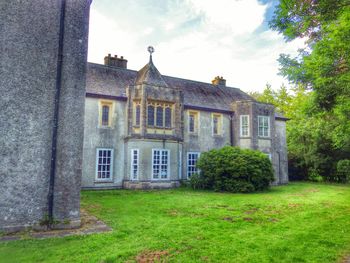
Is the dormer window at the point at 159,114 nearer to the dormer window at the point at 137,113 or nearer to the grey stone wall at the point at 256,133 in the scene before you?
the dormer window at the point at 137,113

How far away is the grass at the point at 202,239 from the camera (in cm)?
514

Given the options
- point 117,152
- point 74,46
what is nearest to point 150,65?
point 117,152

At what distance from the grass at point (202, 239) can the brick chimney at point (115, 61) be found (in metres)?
15.5

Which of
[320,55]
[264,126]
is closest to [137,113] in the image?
[264,126]

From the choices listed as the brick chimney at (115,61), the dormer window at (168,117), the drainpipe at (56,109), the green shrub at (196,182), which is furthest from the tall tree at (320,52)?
the brick chimney at (115,61)

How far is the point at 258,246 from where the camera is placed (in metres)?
5.82

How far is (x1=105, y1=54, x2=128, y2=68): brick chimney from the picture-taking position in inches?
861

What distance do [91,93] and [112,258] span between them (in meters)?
14.2

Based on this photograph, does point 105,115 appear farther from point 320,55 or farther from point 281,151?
point 281,151

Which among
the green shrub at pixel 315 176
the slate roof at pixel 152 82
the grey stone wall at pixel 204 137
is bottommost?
the green shrub at pixel 315 176

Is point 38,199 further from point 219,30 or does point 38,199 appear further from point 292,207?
point 219,30

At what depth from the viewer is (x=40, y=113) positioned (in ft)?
23.1

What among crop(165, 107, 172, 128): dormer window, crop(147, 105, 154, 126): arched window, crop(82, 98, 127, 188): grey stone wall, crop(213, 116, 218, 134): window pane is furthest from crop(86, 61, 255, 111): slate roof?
crop(165, 107, 172, 128): dormer window

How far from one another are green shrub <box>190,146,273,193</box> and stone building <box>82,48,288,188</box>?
2333 mm
